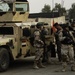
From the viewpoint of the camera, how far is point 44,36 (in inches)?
507

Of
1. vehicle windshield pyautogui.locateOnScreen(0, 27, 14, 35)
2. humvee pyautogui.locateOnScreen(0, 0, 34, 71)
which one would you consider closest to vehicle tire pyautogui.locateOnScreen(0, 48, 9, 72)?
humvee pyautogui.locateOnScreen(0, 0, 34, 71)

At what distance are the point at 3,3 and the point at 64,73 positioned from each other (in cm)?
382

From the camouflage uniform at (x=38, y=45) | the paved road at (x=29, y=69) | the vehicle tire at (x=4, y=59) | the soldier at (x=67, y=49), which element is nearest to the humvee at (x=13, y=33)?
the vehicle tire at (x=4, y=59)

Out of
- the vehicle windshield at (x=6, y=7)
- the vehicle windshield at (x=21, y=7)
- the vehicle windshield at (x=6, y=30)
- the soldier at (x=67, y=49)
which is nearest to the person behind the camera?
the soldier at (x=67, y=49)

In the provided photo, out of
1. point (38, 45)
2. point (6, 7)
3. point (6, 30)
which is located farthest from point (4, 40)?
point (6, 7)

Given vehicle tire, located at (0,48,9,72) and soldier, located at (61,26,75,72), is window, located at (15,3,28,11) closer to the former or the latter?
vehicle tire, located at (0,48,9,72)

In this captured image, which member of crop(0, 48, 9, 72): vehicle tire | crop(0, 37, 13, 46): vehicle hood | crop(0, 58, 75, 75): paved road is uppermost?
crop(0, 37, 13, 46): vehicle hood

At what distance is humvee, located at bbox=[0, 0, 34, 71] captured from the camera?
12047 mm

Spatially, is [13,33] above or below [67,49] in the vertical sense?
above

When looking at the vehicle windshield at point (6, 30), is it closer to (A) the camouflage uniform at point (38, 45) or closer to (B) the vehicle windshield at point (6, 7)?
(B) the vehicle windshield at point (6, 7)

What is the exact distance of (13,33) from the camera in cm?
1266

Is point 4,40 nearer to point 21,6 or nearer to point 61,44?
point 61,44

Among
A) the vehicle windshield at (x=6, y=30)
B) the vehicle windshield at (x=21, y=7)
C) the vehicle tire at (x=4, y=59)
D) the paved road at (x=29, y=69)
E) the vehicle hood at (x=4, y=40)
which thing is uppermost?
the vehicle windshield at (x=21, y=7)

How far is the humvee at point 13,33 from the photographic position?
39.5 feet
